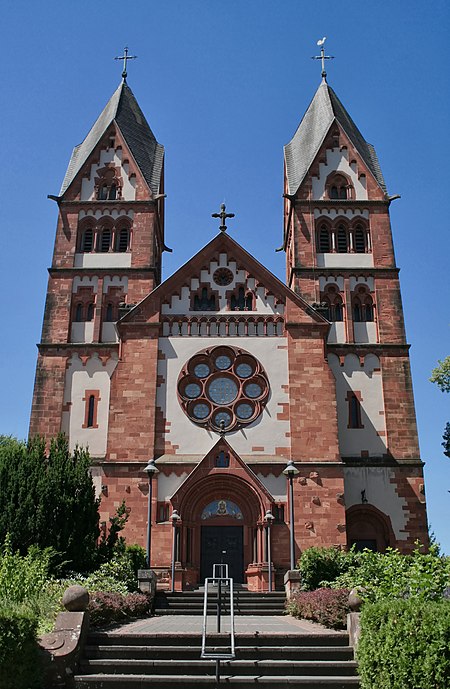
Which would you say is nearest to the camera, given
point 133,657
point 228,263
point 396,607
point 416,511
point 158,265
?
point 396,607

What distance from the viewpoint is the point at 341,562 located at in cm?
2267

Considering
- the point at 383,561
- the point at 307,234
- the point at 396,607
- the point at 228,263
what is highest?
the point at 307,234

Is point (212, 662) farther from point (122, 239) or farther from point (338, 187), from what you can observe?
point (338, 187)

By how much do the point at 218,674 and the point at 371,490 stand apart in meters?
20.4

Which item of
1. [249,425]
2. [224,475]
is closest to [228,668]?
[224,475]

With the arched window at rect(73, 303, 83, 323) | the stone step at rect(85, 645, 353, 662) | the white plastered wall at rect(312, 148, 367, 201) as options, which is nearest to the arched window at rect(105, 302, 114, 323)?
the arched window at rect(73, 303, 83, 323)

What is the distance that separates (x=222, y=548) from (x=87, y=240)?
687 inches

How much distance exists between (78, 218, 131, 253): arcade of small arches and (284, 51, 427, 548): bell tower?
865 cm

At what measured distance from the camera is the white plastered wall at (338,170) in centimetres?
3919

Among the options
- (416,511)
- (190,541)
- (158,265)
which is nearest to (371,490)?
(416,511)

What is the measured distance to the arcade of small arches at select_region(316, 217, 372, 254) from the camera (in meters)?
37.8

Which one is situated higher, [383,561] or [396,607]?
[383,561]

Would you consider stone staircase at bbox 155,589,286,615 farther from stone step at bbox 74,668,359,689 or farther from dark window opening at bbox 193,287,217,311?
dark window opening at bbox 193,287,217,311

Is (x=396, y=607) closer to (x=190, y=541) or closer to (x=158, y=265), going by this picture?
(x=190, y=541)
